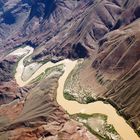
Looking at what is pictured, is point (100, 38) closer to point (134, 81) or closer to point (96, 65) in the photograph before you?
point (96, 65)

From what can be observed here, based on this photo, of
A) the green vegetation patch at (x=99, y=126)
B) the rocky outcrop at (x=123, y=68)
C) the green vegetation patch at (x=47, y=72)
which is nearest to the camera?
the green vegetation patch at (x=99, y=126)

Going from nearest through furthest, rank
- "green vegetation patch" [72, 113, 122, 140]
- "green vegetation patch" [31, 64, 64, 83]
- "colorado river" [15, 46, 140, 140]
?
"colorado river" [15, 46, 140, 140], "green vegetation patch" [72, 113, 122, 140], "green vegetation patch" [31, 64, 64, 83]

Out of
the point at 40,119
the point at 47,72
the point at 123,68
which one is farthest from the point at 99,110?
the point at 47,72

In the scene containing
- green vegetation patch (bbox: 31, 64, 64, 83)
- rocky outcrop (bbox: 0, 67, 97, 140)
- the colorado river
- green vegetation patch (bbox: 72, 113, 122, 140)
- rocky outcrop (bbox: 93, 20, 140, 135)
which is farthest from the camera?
green vegetation patch (bbox: 31, 64, 64, 83)

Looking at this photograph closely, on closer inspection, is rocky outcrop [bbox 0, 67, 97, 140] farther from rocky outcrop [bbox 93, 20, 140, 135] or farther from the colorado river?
rocky outcrop [bbox 93, 20, 140, 135]

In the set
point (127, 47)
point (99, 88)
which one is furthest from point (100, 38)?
point (99, 88)

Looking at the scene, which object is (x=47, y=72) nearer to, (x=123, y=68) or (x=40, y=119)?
(x=123, y=68)

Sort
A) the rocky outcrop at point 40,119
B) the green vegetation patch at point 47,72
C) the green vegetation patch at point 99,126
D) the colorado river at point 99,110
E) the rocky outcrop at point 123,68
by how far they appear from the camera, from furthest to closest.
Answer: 1. the green vegetation patch at point 47,72
2. the rocky outcrop at point 123,68
3. the rocky outcrop at point 40,119
4. the green vegetation patch at point 99,126
5. the colorado river at point 99,110

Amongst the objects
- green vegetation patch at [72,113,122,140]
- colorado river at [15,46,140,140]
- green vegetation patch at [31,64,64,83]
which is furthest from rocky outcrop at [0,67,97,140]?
green vegetation patch at [31,64,64,83]

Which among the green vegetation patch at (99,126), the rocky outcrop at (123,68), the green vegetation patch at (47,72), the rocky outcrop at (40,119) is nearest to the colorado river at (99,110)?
the green vegetation patch at (99,126)

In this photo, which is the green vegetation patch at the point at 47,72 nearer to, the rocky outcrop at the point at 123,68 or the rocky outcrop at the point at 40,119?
the rocky outcrop at the point at 40,119

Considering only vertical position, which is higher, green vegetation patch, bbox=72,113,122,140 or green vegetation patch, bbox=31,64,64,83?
green vegetation patch, bbox=72,113,122,140
